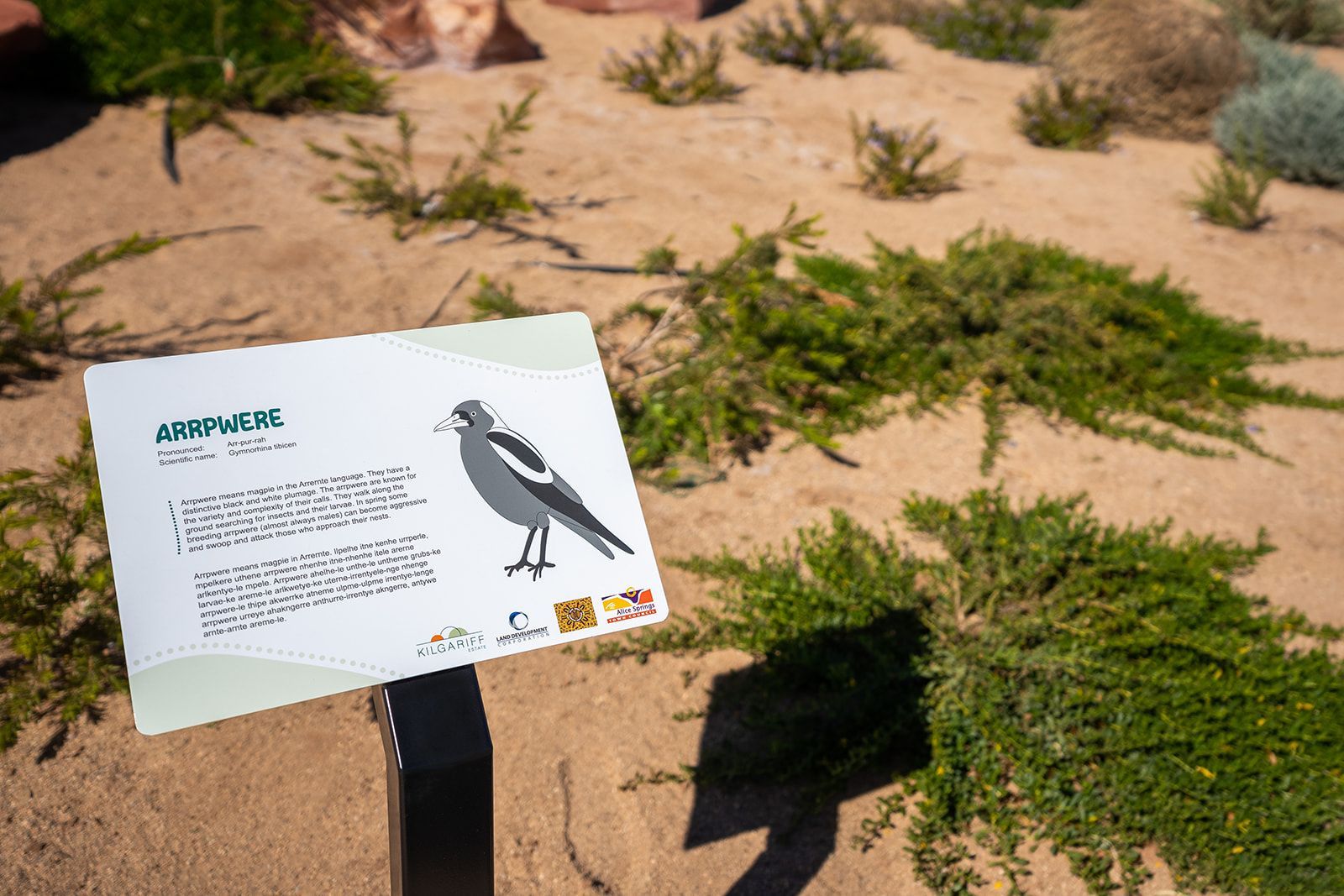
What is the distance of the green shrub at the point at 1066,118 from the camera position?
654 cm

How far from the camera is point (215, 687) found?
4.22ft

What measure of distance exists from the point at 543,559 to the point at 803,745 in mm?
1056

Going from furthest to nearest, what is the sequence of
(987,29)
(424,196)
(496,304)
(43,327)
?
(987,29)
(424,196)
(496,304)
(43,327)

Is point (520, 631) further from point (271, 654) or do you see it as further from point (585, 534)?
point (271, 654)

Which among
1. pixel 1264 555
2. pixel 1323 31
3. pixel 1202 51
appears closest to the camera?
pixel 1264 555

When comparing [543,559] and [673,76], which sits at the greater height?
[543,559]

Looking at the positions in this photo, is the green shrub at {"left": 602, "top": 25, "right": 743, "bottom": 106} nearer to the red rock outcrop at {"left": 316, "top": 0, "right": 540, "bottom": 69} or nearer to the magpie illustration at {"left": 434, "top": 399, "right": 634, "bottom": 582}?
the red rock outcrop at {"left": 316, "top": 0, "right": 540, "bottom": 69}

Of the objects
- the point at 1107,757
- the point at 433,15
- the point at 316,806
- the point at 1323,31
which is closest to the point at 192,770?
the point at 316,806

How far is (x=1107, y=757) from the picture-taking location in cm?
225

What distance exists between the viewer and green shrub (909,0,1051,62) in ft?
26.8

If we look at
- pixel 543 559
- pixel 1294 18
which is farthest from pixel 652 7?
pixel 543 559

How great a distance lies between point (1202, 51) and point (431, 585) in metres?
7.73

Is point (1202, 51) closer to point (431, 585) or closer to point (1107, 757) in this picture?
point (1107, 757)

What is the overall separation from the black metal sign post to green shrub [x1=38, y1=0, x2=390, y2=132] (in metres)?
4.56
